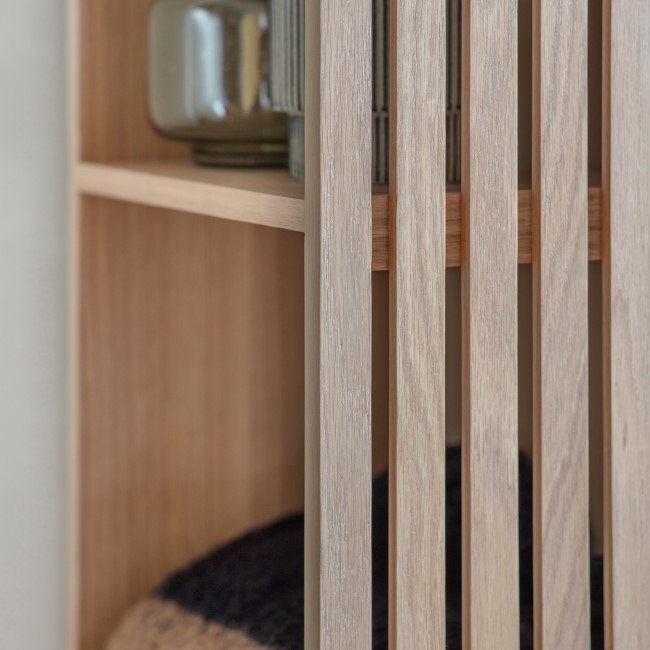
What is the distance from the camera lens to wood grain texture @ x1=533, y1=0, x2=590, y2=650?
585 millimetres

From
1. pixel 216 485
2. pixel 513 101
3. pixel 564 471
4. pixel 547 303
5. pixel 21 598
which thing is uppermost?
pixel 513 101

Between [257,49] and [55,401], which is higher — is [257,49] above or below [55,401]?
above

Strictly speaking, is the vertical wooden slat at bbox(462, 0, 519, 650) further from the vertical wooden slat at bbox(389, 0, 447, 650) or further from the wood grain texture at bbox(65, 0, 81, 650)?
the wood grain texture at bbox(65, 0, 81, 650)

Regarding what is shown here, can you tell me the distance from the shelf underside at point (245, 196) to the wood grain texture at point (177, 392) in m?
0.10

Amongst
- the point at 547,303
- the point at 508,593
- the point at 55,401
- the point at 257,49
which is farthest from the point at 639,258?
the point at 55,401

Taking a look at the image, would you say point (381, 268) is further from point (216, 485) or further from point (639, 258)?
point (216, 485)

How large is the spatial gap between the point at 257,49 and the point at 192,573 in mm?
497

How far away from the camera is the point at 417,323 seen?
1.87 ft

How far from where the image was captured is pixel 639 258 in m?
0.61

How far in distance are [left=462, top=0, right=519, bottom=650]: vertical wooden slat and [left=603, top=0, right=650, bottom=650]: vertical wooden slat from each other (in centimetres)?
7

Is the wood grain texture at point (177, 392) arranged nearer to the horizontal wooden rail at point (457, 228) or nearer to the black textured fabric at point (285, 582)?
the black textured fabric at point (285, 582)

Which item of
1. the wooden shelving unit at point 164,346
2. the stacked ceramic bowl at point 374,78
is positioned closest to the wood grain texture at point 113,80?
the wooden shelving unit at point 164,346

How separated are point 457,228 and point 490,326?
63 mm

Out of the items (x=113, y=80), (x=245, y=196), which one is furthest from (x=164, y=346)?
(x=245, y=196)
